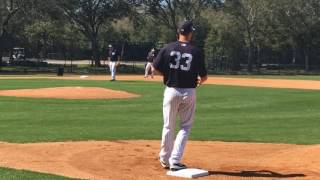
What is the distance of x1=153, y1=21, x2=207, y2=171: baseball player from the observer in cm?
877

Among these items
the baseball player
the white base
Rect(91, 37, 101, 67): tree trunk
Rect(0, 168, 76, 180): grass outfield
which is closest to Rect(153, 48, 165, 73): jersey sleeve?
the baseball player

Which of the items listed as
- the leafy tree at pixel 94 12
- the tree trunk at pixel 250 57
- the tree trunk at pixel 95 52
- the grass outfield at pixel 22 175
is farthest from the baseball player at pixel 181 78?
the tree trunk at pixel 250 57

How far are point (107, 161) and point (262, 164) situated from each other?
2598 mm

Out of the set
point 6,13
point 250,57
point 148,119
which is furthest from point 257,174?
point 250,57

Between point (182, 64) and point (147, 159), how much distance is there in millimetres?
2165

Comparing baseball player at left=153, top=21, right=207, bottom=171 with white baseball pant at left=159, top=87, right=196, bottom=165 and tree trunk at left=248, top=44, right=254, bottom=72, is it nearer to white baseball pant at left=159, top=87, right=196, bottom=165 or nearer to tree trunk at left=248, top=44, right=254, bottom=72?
white baseball pant at left=159, top=87, right=196, bottom=165

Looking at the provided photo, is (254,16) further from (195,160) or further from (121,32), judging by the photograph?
(195,160)

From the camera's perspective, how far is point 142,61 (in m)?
71.7

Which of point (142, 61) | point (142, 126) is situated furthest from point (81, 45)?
point (142, 126)

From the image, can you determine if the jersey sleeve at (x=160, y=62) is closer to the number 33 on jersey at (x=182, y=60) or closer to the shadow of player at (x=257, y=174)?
the number 33 on jersey at (x=182, y=60)

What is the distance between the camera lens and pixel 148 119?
1708 centimetres

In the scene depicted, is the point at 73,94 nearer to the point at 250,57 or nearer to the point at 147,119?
the point at 147,119

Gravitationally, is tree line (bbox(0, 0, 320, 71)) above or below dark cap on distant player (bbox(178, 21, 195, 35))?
above

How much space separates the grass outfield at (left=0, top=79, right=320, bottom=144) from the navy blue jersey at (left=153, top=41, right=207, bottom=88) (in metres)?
4.49
